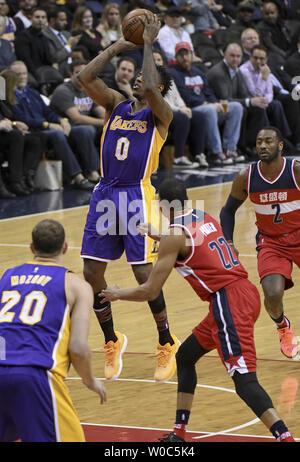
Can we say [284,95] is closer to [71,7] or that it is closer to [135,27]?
[71,7]

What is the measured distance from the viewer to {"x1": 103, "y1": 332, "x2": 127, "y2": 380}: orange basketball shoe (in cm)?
704

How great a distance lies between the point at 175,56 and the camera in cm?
1669

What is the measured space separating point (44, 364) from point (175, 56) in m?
12.8

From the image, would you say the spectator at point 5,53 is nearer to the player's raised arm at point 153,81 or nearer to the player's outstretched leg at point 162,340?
the player's raised arm at point 153,81

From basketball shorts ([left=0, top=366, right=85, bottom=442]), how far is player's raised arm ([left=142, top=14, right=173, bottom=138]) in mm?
2976

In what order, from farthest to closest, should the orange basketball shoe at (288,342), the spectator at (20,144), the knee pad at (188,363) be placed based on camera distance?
1. the spectator at (20,144)
2. the orange basketball shoe at (288,342)
3. the knee pad at (188,363)

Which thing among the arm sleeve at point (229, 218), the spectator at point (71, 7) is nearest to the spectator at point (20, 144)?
the spectator at point (71, 7)

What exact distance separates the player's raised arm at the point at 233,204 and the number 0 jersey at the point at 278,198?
6 centimetres

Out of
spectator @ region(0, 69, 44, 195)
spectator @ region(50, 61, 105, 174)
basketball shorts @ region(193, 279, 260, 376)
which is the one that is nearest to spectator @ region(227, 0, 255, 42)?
spectator @ region(50, 61, 105, 174)

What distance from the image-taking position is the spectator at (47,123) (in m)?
14.2

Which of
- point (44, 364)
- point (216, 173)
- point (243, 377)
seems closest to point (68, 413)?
point (44, 364)
